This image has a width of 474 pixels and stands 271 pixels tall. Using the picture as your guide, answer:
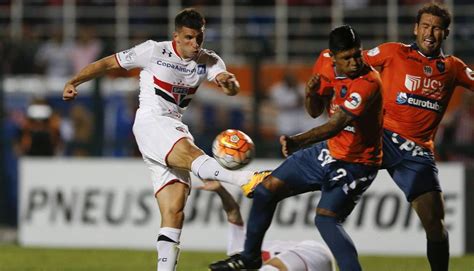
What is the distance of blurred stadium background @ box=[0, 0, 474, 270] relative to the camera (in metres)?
15.5

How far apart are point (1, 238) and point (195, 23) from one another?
7708 millimetres

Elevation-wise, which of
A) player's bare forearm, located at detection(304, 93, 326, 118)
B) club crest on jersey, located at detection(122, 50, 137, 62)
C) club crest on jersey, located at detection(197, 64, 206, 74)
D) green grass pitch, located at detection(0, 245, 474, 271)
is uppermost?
club crest on jersey, located at detection(122, 50, 137, 62)

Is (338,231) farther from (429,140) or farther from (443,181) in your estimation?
(443,181)

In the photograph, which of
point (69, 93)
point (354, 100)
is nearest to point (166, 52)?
point (69, 93)

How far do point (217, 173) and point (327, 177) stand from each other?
2.87 feet

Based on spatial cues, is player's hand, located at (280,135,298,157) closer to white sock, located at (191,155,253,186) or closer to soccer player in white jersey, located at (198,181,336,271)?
white sock, located at (191,155,253,186)

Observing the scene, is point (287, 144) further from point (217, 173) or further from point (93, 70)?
point (93, 70)

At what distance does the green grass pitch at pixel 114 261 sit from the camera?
12227 millimetres

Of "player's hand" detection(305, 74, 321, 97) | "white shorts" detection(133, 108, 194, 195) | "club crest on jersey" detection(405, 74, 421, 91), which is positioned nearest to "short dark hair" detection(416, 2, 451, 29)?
"club crest on jersey" detection(405, 74, 421, 91)

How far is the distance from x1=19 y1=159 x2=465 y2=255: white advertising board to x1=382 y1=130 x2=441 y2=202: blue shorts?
4.95m

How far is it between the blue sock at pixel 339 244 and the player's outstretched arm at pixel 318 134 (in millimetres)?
657

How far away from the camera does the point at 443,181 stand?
14758mm

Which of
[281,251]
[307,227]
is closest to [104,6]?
[307,227]

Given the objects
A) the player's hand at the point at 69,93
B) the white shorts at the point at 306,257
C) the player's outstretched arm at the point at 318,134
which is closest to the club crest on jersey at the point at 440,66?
the player's outstretched arm at the point at 318,134
